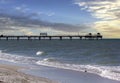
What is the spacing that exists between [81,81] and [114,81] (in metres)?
2.03

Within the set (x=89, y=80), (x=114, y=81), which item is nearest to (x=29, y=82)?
(x=89, y=80)

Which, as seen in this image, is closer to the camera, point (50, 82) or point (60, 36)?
point (50, 82)

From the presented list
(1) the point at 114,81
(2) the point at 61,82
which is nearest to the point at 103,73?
(1) the point at 114,81

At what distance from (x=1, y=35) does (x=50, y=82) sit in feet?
480

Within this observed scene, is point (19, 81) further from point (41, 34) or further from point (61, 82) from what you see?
point (41, 34)

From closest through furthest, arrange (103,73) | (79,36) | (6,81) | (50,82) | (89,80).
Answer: (6,81)
(50,82)
(89,80)
(103,73)
(79,36)

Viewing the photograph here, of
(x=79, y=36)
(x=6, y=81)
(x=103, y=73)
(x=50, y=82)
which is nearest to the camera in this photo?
(x=6, y=81)

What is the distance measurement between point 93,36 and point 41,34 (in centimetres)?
2681

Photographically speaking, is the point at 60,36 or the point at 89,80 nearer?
the point at 89,80

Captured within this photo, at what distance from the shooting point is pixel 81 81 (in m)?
17.2

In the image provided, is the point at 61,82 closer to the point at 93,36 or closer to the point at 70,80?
the point at 70,80

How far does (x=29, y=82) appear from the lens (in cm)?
1527

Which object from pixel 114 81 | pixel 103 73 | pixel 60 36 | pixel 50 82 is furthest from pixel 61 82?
pixel 60 36

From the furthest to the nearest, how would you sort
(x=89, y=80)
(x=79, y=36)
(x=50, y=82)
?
(x=79, y=36) < (x=89, y=80) < (x=50, y=82)
